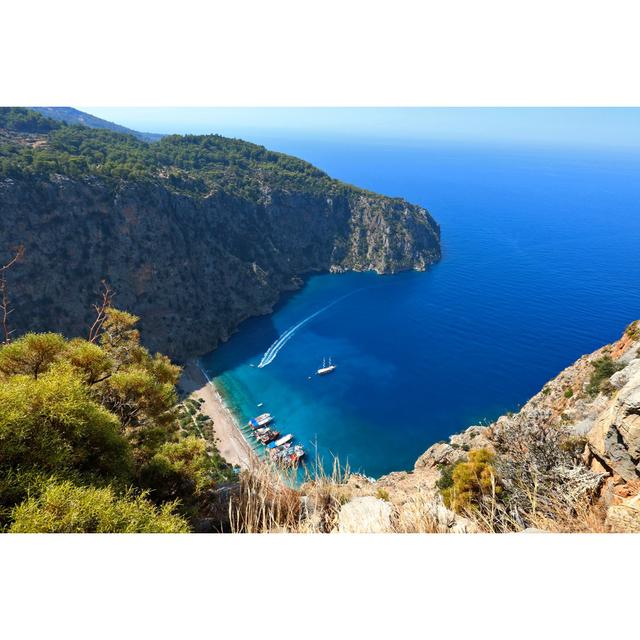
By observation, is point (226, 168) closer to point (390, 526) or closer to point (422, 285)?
point (422, 285)

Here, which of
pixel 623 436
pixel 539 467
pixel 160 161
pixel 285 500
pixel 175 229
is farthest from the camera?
pixel 160 161

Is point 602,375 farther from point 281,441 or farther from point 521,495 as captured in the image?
point 281,441

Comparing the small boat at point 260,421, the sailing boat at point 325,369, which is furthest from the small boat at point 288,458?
the sailing boat at point 325,369

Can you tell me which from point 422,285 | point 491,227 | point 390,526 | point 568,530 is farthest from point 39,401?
point 491,227

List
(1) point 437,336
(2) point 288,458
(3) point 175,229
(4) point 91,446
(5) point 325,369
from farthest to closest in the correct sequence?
(1) point 437,336 → (3) point 175,229 → (5) point 325,369 → (2) point 288,458 → (4) point 91,446

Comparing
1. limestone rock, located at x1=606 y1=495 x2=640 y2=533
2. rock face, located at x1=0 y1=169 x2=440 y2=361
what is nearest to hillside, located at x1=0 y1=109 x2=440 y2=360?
rock face, located at x1=0 y1=169 x2=440 y2=361

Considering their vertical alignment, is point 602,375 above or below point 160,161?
below

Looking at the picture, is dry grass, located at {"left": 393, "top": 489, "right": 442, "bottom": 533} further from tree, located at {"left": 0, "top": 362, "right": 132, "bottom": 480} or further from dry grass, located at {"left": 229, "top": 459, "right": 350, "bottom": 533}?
tree, located at {"left": 0, "top": 362, "right": 132, "bottom": 480}

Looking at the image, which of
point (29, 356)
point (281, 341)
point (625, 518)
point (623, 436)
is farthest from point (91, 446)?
point (281, 341)
